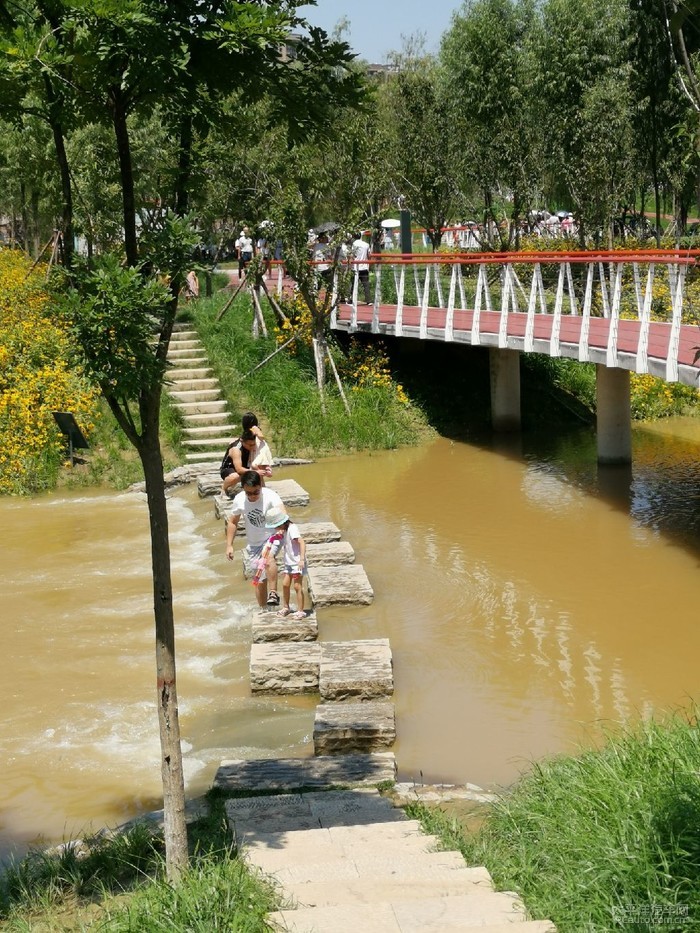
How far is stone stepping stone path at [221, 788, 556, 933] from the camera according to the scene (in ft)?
14.5

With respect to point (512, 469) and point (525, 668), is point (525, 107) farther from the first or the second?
point (525, 668)

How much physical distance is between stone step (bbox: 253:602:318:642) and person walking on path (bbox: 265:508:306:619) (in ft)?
0.37

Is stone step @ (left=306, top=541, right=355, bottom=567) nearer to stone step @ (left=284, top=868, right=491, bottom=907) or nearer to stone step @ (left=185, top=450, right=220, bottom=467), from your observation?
stone step @ (left=185, top=450, right=220, bottom=467)

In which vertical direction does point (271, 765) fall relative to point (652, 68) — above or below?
below

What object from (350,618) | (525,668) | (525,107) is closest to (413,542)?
(350,618)

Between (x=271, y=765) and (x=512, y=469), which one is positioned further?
(x=512, y=469)

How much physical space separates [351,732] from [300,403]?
14.2m

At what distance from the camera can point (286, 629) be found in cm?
1060

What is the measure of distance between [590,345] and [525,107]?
21613mm

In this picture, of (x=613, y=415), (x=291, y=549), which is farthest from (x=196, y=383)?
(x=291, y=549)

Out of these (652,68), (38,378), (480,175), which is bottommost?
(38,378)

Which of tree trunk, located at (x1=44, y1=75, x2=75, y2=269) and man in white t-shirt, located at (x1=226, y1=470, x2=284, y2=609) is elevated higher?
tree trunk, located at (x1=44, y1=75, x2=75, y2=269)

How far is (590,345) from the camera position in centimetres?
1628

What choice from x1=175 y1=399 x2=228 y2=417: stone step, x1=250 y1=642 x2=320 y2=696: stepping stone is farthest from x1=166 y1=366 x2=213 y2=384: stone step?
x1=250 y1=642 x2=320 y2=696: stepping stone
